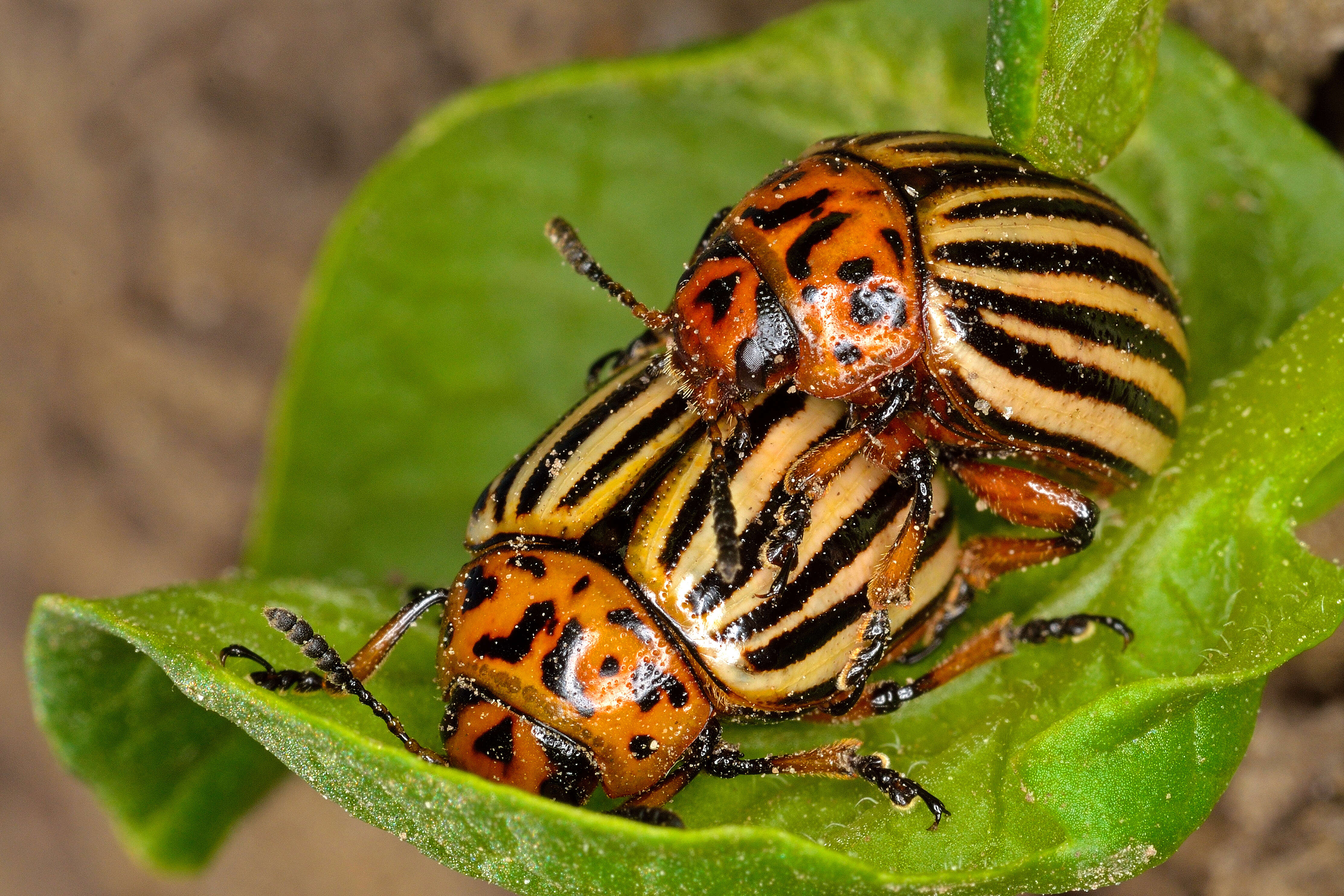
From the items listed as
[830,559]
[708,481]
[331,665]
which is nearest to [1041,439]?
[830,559]

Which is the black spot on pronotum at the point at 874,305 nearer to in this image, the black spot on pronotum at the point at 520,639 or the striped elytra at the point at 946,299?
the striped elytra at the point at 946,299

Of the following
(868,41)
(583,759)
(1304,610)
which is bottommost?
(1304,610)

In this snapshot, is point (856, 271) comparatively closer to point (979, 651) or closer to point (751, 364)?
point (751, 364)

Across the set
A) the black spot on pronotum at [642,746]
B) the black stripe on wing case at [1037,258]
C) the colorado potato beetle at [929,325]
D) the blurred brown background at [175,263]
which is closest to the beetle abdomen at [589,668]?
the black spot on pronotum at [642,746]

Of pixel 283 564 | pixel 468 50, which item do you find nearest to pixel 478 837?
pixel 283 564

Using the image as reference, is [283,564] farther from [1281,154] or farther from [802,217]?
[1281,154]
